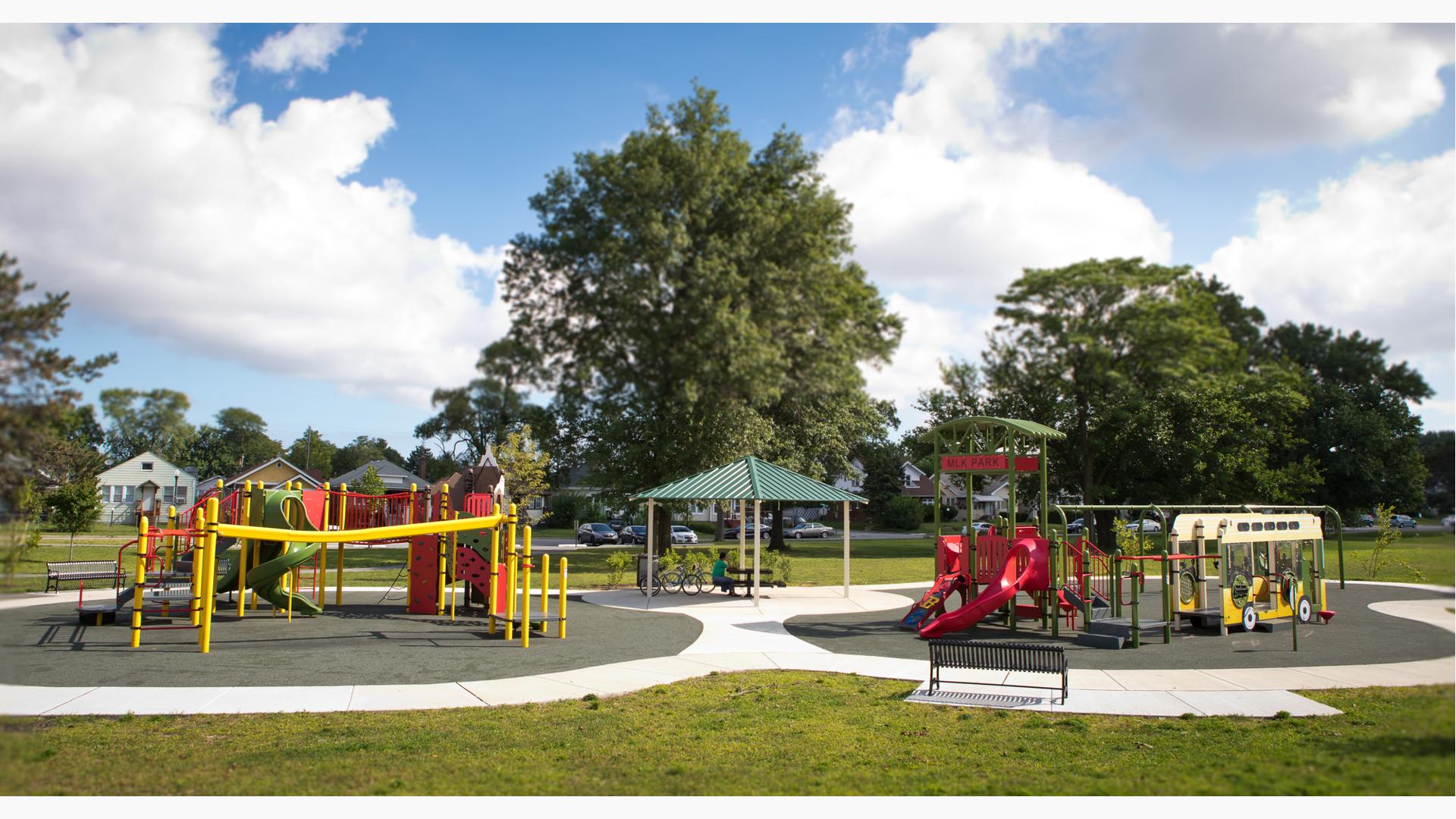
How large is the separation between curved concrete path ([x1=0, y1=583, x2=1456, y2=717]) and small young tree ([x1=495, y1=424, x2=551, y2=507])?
92.4ft

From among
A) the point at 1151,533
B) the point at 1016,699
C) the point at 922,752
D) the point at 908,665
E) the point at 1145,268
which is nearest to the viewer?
the point at 922,752

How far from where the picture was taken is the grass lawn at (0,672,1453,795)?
6.22 meters

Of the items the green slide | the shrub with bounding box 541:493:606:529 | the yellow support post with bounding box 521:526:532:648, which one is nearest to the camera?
the yellow support post with bounding box 521:526:532:648

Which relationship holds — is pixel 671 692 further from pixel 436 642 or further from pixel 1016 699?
pixel 436 642

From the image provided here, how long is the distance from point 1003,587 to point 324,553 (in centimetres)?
1341

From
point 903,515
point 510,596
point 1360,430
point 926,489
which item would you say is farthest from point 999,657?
point 926,489

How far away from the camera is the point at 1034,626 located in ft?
54.2

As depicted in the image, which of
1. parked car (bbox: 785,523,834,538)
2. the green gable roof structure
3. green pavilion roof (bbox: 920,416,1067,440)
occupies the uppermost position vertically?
green pavilion roof (bbox: 920,416,1067,440)

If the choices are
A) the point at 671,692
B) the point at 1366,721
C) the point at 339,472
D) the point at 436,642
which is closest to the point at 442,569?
the point at 436,642

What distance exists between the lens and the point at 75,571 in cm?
2170

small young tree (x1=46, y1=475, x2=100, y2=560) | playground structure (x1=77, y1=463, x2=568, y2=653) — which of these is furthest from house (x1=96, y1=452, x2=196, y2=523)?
playground structure (x1=77, y1=463, x2=568, y2=653)

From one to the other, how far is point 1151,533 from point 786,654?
38707 millimetres

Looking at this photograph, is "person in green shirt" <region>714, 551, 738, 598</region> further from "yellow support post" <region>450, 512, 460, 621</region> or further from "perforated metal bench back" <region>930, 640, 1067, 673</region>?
"perforated metal bench back" <region>930, 640, 1067, 673</region>

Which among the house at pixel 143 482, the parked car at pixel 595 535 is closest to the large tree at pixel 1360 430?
the parked car at pixel 595 535
